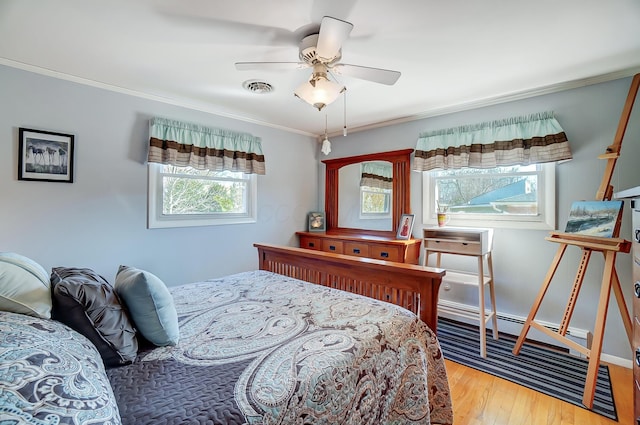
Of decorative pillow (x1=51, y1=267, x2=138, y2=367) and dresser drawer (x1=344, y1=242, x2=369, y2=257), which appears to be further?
dresser drawer (x1=344, y1=242, x2=369, y2=257)

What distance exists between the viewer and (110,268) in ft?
8.57

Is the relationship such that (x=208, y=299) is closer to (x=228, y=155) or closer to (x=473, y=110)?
(x=228, y=155)

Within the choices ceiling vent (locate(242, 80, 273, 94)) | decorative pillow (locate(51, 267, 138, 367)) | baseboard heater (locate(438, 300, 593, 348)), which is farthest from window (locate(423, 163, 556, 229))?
decorative pillow (locate(51, 267, 138, 367))

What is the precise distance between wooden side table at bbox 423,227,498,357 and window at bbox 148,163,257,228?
215 centimetres

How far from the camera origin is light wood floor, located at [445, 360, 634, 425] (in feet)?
5.65

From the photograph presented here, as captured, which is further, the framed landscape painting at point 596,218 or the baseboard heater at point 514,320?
the baseboard heater at point 514,320

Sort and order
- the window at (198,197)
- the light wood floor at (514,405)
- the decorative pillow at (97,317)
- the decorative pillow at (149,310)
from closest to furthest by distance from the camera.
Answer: the decorative pillow at (97,317) < the decorative pillow at (149,310) < the light wood floor at (514,405) < the window at (198,197)

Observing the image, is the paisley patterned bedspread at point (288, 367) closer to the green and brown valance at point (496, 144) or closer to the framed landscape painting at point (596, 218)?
the framed landscape painting at point (596, 218)

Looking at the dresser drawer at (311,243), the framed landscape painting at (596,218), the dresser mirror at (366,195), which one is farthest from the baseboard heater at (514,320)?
the dresser drawer at (311,243)

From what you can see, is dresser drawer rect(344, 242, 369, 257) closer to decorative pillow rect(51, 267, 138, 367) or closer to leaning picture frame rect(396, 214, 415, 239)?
leaning picture frame rect(396, 214, 415, 239)

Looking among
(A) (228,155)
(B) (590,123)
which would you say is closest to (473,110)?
(B) (590,123)

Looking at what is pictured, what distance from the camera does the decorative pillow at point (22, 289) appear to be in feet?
3.01

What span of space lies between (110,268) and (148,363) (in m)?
1.97

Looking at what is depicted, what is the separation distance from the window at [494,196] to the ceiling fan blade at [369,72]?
1.69 m
